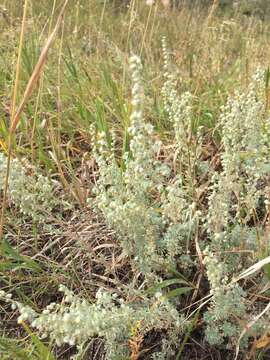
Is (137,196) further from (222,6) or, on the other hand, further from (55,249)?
(222,6)

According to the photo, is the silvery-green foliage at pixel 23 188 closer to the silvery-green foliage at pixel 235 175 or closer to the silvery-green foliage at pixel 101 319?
the silvery-green foliage at pixel 101 319

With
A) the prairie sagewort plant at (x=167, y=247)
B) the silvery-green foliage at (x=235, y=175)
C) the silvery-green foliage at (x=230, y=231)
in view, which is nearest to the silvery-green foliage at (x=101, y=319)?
the prairie sagewort plant at (x=167, y=247)

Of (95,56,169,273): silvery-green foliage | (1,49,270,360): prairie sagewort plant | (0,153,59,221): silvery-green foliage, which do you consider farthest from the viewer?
(0,153,59,221): silvery-green foliage

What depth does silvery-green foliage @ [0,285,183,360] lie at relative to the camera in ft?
3.45

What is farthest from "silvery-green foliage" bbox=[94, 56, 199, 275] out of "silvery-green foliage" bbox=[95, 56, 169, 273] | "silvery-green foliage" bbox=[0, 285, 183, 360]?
"silvery-green foliage" bbox=[0, 285, 183, 360]

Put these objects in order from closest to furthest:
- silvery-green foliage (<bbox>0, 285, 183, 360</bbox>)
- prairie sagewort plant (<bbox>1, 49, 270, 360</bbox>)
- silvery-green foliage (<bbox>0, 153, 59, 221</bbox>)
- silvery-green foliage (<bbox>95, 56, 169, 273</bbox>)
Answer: silvery-green foliage (<bbox>0, 285, 183, 360</bbox>) < prairie sagewort plant (<bbox>1, 49, 270, 360</bbox>) < silvery-green foliage (<bbox>95, 56, 169, 273</bbox>) < silvery-green foliage (<bbox>0, 153, 59, 221</bbox>)

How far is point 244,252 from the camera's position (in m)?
1.44

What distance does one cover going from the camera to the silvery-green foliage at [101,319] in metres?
1.05

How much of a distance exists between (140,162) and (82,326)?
17.8 inches

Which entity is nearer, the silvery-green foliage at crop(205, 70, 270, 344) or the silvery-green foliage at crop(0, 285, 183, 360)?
the silvery-green foliage at crop(0, 285, 183, 360)

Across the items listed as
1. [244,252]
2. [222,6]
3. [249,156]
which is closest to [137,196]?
[244,252]

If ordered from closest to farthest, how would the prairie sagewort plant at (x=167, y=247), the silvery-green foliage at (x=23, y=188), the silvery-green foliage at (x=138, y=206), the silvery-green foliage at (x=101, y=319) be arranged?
the silvery-green foliage at (x=101, y=319)
the prairie sagewort plant at (x=167, y=247)
the silvery-green foliage at (x=138, y=206)
the silvery-green foliage at (x=23, y=188)

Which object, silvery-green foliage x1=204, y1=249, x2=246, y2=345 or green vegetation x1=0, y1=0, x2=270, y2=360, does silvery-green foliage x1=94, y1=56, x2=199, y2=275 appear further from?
silvery-green foliage x1=204, y1=249, x2=246, y2=345

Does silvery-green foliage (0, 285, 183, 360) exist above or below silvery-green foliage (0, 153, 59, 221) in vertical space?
below
